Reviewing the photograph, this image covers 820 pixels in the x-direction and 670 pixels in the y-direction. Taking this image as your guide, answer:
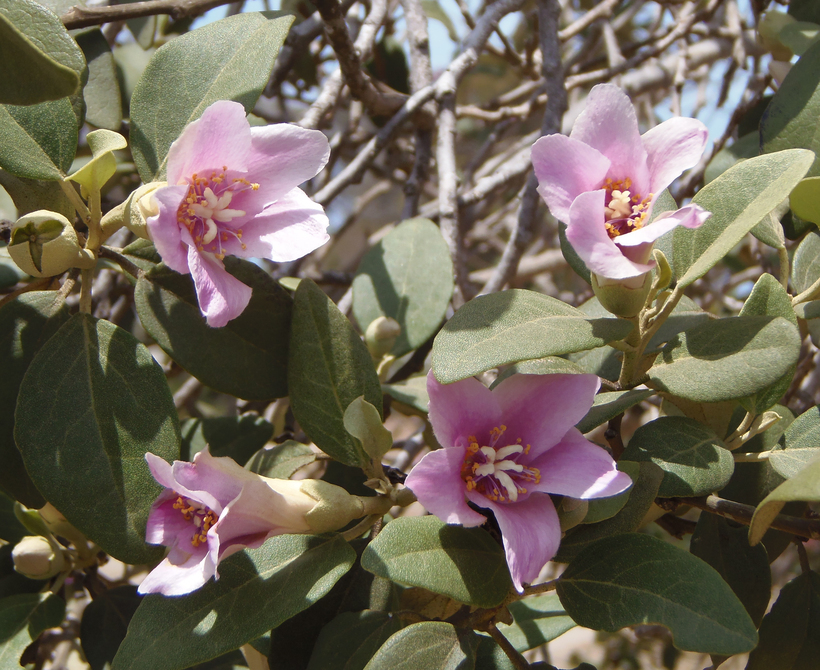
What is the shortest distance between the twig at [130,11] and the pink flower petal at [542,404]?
112cm

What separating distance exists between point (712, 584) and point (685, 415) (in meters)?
0.42

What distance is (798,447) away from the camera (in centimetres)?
117

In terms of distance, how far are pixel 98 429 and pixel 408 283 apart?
2.50 ft

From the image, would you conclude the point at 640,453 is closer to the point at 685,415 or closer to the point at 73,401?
the point at 685,415

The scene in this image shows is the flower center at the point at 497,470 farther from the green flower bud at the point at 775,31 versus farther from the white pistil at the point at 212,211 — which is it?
the green flower bud at the point at 775,31

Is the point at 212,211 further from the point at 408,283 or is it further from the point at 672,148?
the point at 672,148

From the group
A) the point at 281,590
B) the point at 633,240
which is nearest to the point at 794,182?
the point at 633,240

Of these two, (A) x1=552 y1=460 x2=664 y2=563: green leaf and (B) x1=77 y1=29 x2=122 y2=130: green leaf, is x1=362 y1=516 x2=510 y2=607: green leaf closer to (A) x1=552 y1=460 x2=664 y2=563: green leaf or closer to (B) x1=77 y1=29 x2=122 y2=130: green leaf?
(A) x1=552 y1=460 x2=664 y2=563: green leaf

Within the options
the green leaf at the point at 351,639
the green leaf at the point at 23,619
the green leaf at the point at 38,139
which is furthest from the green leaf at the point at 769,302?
the green leaf at the point at 23,619

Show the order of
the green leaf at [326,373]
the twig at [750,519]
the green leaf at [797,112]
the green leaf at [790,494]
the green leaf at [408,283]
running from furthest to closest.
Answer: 1. the green leaf at [408,283]
2. the green leaf at [797,112]
3. the green leaf at [326,373]
4. the twig at [750,519]
5. the green leaf at [790,494]

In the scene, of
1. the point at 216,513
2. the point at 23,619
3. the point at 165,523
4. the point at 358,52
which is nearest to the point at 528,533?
the point at 216,513

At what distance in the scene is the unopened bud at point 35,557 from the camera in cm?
143

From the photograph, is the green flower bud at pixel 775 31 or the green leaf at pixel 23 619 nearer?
the green leaf at pixel 23 619

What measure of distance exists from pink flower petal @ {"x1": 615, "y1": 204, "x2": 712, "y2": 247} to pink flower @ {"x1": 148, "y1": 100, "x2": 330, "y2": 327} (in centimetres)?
49
